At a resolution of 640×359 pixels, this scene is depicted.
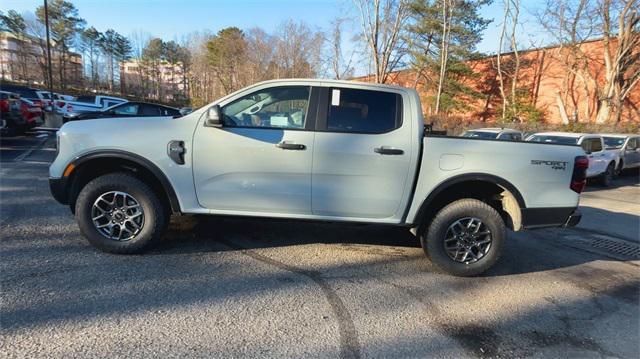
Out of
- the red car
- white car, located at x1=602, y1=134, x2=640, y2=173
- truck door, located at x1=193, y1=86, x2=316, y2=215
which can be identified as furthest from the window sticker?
the red car

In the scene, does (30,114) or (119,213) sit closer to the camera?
(119,213)

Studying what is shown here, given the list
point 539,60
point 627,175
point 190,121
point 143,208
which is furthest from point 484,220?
point 539,60

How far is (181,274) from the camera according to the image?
3631mm

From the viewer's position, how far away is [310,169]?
3834 millimetres

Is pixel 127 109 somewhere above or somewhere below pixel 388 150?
above

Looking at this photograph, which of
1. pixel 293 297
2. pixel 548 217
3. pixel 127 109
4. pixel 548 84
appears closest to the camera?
pixel 293 297

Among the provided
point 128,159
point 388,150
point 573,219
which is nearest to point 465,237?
point 573,219

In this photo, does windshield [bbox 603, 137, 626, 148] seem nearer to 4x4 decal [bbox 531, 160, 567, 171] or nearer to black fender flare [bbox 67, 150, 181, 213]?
4x4 decal [bbox 531, 160, 567, 171]

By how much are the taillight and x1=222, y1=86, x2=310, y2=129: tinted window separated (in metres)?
2.90

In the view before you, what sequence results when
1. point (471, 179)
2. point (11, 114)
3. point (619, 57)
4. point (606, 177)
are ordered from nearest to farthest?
point (471, 179)
point (606, 177)
point (11, 114)
point (619, 57)

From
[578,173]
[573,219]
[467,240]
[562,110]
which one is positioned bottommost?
[467,240]

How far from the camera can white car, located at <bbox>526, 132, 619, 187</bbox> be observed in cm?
1120

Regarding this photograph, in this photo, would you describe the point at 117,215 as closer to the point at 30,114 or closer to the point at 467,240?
the point at 467,240

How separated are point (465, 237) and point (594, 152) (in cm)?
1019
